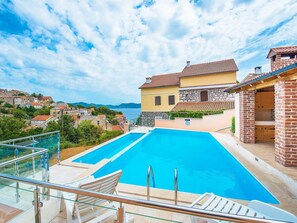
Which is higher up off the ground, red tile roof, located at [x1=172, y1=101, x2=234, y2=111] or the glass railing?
red tile roof, located at [x1=172, y1=101, x2=234, y2=111]

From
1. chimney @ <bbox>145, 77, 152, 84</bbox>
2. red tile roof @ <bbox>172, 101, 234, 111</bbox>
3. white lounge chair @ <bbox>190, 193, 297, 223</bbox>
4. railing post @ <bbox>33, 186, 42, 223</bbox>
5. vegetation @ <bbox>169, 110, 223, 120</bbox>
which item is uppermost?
chimney @ <bbox>145, 77, 152, 84</bbox>

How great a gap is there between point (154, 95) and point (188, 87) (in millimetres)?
4846

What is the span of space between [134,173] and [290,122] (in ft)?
16.5

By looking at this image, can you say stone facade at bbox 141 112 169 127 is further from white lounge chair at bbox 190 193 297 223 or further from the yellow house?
white lounge chair at bbox 190 193 297 223

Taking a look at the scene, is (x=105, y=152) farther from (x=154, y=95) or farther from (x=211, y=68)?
(x=211, y=68)

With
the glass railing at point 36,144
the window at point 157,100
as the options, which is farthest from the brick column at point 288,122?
the window at point 157,100

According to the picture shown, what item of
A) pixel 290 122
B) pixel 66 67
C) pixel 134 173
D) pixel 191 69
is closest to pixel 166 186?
pixel 134 173

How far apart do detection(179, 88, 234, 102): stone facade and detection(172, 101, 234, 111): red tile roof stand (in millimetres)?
714

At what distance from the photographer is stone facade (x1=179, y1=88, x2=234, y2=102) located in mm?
17655

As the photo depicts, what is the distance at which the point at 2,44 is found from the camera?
1673 centimetres

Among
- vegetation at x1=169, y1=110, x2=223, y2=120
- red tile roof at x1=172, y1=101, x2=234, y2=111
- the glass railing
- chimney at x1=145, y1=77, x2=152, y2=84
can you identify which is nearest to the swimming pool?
the glass railing

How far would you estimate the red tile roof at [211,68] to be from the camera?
17.9m

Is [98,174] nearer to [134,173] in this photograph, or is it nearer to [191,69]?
[134,173]

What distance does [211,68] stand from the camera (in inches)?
752
